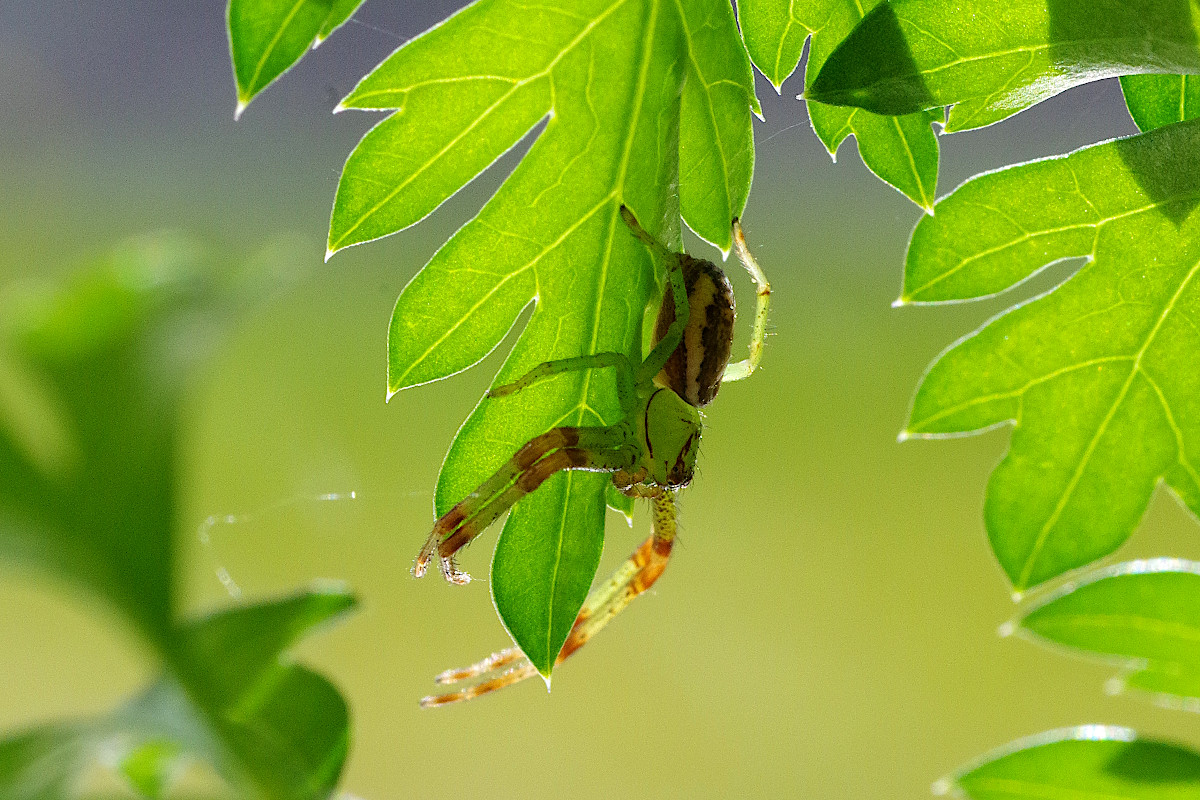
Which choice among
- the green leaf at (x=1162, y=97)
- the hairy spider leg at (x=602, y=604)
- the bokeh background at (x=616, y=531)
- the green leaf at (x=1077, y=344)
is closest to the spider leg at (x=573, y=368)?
the hairy spider leg at (x=602, y=604)

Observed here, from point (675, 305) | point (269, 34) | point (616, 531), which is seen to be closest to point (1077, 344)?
point (675, 305)

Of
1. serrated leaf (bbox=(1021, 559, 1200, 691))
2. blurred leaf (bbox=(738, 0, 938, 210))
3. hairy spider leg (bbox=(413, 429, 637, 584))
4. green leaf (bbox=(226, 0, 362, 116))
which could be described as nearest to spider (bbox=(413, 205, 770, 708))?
hairy spider leg (bbox=(413, 429, 637, 584))

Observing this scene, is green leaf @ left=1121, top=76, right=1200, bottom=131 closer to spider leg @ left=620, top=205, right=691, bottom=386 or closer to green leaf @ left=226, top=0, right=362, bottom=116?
spider leg @ left=620, top=205, right=691, bottom=386

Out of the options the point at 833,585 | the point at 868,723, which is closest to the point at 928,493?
the point at 833,585

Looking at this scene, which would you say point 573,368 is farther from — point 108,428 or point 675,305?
point 108,428

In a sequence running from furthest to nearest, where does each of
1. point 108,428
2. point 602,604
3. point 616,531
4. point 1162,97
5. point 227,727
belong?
1. point 616,531
2. point 602,604
3. point 1162,97
4. point 108,428
5. point 227,727

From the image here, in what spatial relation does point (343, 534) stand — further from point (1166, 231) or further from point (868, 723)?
point (1166, 231)
